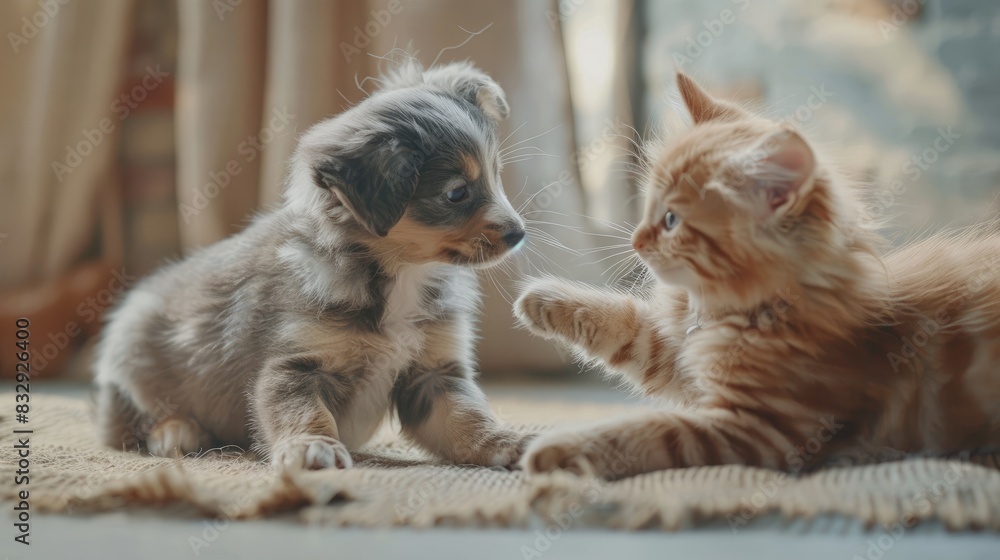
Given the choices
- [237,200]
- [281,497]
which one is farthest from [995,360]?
[237,200]

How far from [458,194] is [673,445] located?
2.18 ft

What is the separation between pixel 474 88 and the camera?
6.13 feet

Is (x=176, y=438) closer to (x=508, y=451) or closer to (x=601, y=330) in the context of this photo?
(x=508, y=451)

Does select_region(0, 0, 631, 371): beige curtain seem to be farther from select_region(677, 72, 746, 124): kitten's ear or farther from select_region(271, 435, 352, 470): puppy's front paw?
select_region(271, 435, 352, 470): puppy's front paw

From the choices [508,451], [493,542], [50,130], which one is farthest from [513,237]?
[50,130]

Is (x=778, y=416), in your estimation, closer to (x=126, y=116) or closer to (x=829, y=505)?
(x=829, y=505)

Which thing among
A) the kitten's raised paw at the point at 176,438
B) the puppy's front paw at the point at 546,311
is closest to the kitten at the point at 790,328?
the puppy's front paw at the point at 546,311

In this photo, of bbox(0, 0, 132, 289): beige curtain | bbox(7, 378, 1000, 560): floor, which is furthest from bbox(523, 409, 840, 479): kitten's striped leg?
bbox(0, 0, 132, 289): beige curtain

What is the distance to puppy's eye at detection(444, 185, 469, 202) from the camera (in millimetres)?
1646

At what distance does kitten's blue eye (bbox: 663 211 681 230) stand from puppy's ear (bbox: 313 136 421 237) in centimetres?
48

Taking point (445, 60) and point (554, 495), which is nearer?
point (554, 495)

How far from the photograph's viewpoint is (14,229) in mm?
2816

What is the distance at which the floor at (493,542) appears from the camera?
1056mm

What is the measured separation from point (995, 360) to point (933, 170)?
1357 millimetres
